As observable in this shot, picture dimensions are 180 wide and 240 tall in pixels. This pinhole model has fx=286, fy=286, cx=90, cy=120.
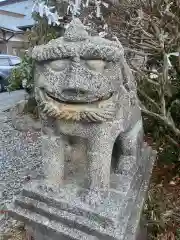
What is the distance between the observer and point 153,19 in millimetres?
2445

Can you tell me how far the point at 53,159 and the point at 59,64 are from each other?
0.44m

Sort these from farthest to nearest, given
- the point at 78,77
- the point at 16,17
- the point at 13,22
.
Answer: the point at 16,17 < the point at 13,22 < the point at 78,77

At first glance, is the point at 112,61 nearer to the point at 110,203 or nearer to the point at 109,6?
the point at 110,203

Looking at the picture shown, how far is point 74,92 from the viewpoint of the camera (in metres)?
1.11

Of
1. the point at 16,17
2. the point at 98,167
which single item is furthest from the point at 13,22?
the point at 98,167

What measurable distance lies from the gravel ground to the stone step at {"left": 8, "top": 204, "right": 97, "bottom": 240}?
31cm

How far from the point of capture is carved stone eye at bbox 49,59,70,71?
44.5 inches

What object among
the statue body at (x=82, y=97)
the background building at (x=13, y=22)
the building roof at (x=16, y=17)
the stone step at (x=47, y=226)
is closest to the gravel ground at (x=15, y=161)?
the stone step at (x=47, y=226)

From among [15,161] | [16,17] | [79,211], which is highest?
[16,17]

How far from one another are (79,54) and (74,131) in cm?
33

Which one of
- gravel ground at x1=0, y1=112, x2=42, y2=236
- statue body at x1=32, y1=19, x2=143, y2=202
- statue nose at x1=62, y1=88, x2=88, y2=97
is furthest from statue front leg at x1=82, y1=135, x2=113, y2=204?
gravel ground at x1=0, y1=112, x2=42, y2=236

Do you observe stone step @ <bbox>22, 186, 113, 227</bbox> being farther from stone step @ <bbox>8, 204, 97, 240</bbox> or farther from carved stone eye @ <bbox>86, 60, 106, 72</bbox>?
carved stone eye @ <bbox>86, 60, 106, 72</bbox>

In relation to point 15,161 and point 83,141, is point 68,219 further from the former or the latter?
point 15,161

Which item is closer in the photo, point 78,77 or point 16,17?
point 78,77
